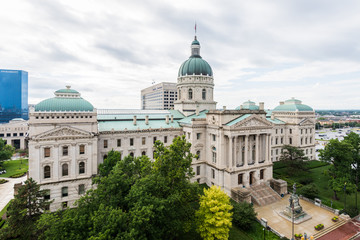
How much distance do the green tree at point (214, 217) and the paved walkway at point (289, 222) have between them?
1416 centimetres

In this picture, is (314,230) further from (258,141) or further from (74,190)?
(74,190)

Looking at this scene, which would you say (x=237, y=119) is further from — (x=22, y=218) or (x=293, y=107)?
(x=22, y=218)

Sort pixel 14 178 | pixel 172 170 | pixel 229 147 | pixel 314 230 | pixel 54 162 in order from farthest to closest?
pixel 14 178 < pixel 229 147 < pixel 54 162 < pixel 314 230 < pixel 172 170

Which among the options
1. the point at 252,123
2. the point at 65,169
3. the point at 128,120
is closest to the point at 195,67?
the point at 252,123

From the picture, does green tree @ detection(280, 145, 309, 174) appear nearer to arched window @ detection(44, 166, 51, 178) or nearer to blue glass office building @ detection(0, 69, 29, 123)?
arched window @ detection(44, 166, 51, 178)

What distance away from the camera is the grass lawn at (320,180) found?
42562 millimetres

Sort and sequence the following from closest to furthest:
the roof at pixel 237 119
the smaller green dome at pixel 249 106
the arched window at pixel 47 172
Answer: the arched window at pixel 47 172, the roof at pixel 237 119, the smaller green dome at pixel 249 106

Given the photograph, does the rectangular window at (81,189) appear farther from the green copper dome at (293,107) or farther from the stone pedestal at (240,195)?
the green copper dome at (293,107)

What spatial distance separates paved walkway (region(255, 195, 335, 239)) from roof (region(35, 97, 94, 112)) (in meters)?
43.4

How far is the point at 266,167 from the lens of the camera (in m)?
50.3

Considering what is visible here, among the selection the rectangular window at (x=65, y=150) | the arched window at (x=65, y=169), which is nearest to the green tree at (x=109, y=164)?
the arched window at (x=65, y=169)

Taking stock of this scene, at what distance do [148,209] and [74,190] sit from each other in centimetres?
2777

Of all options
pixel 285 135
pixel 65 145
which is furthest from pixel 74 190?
pixel 285 135

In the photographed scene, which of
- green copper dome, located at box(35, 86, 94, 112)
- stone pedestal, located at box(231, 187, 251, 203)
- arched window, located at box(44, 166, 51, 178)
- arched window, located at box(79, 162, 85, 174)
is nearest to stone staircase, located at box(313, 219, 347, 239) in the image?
stone pedestal, located at box(231, 187, 251, 203)
